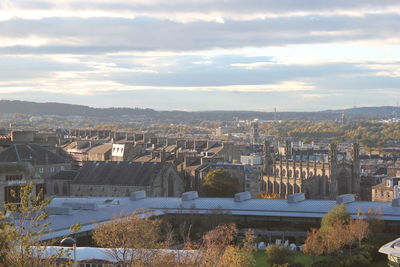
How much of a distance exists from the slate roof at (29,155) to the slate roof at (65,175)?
3.10 m

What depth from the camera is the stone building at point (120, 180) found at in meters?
97.0

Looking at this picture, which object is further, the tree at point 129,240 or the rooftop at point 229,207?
the rooftop at point 229,207

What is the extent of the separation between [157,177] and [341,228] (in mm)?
41487

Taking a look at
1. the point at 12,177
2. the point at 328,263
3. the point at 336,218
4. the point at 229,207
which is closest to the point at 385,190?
the point at 229,207

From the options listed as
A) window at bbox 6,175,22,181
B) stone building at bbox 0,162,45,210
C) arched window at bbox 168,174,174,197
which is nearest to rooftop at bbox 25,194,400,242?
stone building at bbox 0,162,45,210

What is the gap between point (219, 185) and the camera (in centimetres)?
9794

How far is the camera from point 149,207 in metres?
74.1

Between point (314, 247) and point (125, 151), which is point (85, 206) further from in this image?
point (125, 151)

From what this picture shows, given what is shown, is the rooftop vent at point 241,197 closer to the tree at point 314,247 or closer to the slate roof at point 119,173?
the tree at point 314,247

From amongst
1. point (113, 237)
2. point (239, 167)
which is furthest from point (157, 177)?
point (113, 237)

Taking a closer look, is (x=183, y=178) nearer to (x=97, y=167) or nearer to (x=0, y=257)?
(x=97, y=167)

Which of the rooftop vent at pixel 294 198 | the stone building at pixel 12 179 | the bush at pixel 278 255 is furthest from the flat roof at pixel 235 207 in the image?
the bush at pixel 278 255

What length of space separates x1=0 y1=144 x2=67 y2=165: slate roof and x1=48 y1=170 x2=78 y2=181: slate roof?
3096mm

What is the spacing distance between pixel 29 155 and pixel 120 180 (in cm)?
1416
